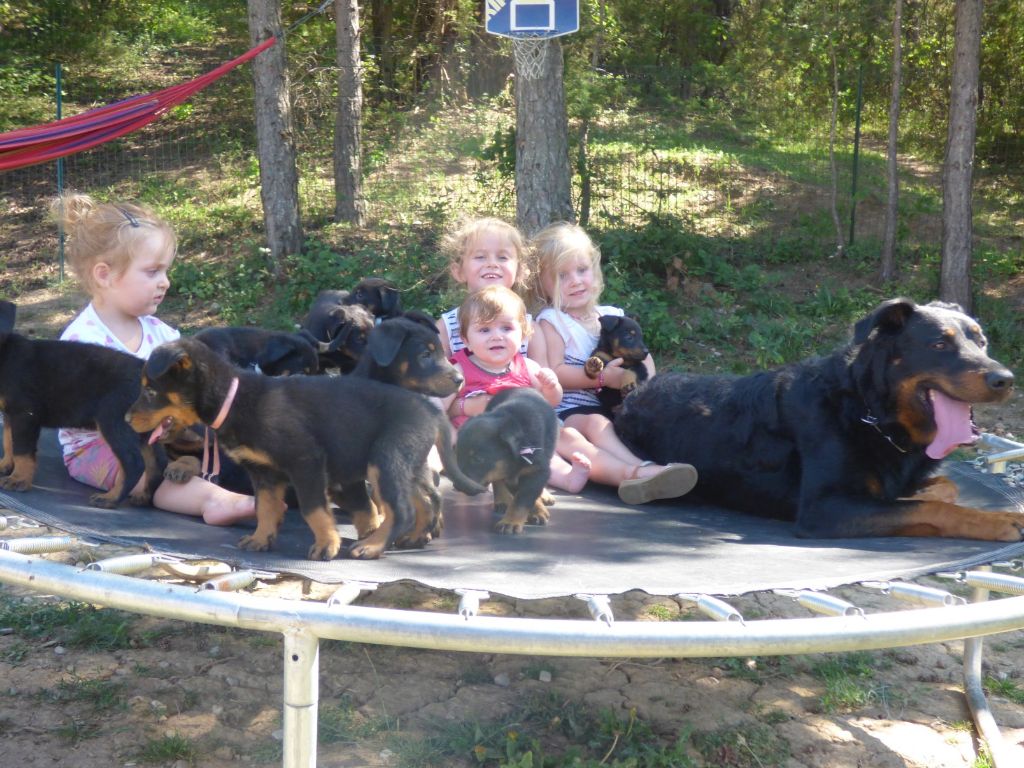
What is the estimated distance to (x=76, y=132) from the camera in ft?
26.3

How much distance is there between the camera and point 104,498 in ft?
12.8

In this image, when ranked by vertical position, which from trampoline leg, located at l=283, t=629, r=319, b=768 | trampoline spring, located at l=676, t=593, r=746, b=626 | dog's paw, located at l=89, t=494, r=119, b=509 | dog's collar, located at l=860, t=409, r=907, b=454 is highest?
dog's collar, located at l=860, t=409, r=907, b=454

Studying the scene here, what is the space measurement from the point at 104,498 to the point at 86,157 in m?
11.6

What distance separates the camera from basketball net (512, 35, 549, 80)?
368 inches

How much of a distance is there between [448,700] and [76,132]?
608 cm

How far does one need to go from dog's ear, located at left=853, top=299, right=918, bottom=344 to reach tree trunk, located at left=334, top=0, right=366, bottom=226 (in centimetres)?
951

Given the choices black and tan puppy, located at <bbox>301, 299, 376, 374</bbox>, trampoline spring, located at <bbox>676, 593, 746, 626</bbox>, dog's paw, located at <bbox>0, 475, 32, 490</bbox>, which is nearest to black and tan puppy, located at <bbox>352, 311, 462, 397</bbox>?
black and tan puppy, located at <bbox>301, 299, 376, 374</bbox>

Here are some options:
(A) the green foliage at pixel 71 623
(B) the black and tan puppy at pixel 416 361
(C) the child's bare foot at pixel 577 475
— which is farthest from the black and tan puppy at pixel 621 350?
(A) the green foliage at pixel 71 623

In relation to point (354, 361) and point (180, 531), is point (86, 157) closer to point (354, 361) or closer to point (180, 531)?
point (354, 361)

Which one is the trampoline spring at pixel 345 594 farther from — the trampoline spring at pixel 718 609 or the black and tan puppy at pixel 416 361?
the black and tan puppy at pixel 416 361

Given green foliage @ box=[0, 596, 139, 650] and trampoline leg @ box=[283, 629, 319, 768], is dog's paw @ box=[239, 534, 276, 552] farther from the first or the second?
green foliage @ box=[0, 596, 139, 650]

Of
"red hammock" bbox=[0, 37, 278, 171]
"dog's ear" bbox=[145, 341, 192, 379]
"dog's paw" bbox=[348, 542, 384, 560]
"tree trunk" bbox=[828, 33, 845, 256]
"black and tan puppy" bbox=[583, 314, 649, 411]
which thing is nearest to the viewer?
"dog's ear" bbox=[145, 341, 192, 379]

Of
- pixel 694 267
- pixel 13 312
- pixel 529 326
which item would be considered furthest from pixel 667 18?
pixel 13 312

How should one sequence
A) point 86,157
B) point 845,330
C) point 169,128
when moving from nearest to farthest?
1. point 845,330
2. point 86,157
3. point 169,128
